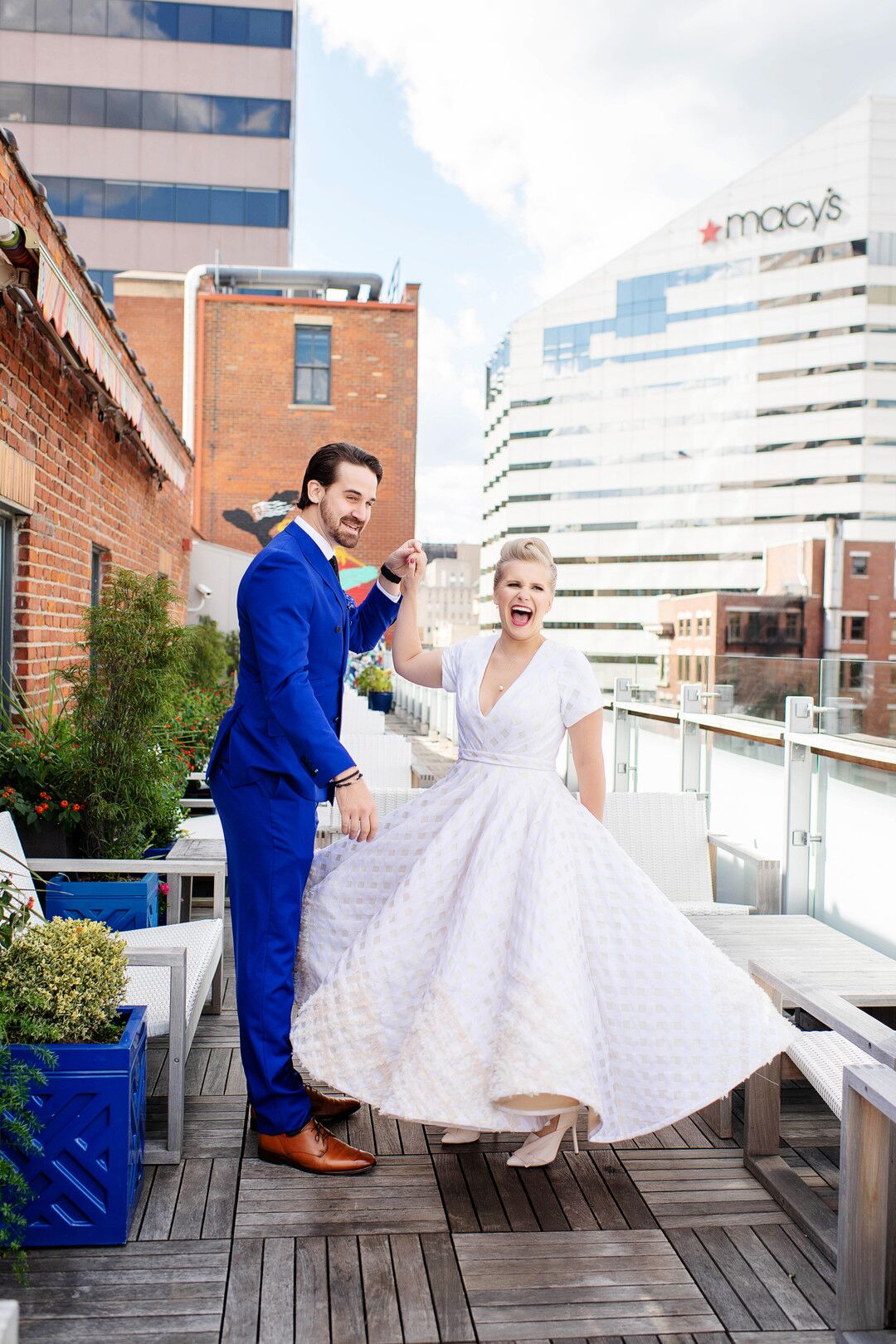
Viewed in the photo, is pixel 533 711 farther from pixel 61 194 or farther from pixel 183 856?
pixel 61 194

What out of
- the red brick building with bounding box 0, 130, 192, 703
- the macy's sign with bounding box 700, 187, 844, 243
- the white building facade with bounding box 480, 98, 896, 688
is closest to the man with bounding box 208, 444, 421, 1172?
the red brick building with bounding box 0, 130, 192, 703

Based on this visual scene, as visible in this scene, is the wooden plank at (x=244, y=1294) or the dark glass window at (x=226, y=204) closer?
the wooden plank at (x=244, y=1294)

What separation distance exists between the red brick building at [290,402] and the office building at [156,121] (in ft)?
42.7

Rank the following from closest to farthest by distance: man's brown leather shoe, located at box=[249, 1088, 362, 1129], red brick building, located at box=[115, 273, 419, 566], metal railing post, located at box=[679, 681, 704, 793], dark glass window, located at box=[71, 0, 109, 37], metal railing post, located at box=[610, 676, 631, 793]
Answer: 1. man's brown leather shoe, located at box=[249, 1088, 362, 1129]
2. metal railing post, located at box=[679, 681, 704, 793]
3. metal railing post, located at box=[610, 676, 631, 793]
4. red brick building, located at box=[115, 273, 419, 566]
5. dark glass window, located at box=[71, 0, 109, 37]

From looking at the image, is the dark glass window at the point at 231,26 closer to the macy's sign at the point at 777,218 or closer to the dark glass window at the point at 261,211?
the dark glass window at the point at 261,211

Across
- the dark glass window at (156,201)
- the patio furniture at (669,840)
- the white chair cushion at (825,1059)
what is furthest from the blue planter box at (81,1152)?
the dark glass window at (156,201)

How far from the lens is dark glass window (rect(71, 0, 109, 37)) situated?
32.0m

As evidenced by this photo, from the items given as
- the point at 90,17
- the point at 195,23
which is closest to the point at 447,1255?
the point at 195,23

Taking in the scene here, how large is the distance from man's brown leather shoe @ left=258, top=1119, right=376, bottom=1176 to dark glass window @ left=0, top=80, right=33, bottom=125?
36.4m

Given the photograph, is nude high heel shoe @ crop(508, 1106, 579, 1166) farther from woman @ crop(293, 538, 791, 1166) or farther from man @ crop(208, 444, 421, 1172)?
man @ crop(208, 444, 421, 1172)

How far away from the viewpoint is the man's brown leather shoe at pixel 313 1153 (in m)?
3.10

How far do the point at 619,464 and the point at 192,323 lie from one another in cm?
6738

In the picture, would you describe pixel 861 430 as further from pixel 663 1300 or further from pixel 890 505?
pixel 663 1300

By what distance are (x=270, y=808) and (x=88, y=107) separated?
35836 millimetres
